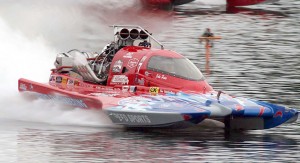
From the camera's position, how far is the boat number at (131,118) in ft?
52.9

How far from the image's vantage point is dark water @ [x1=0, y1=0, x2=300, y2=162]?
15.0 m

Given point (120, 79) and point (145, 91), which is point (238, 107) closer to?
point (145, 91)

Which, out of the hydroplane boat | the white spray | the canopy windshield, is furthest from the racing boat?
the hydroplane boat

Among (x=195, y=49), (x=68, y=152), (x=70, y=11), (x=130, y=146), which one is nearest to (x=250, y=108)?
(x=130, y=146)

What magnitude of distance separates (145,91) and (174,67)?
0.76 meters

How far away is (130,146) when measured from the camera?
15.3 m

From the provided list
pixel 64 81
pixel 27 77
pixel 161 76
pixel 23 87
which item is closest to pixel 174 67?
pixel 161 76

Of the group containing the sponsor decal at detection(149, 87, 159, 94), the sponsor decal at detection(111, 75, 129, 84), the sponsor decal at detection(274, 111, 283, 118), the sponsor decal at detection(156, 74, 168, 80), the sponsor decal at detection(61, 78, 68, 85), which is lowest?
the sponsor decal at detection(274, 111, 283, 118)

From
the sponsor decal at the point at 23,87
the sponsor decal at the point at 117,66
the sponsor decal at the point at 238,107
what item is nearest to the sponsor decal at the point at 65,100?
the sponsor decal at the point at 23,87

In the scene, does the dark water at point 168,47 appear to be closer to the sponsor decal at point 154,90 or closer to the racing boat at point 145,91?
the racing boat at point 145,91

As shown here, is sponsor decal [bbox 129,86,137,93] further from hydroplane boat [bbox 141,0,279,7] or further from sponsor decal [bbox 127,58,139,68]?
hydroplane boat [bbox 141,0,279,7]

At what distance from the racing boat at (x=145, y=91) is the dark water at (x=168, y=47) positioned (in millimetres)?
284

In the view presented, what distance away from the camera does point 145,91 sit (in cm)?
1756

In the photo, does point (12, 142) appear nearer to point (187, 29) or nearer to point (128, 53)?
point (128, 53)
